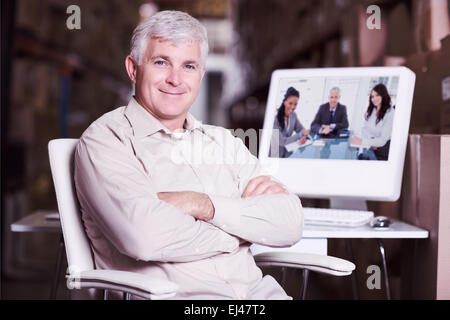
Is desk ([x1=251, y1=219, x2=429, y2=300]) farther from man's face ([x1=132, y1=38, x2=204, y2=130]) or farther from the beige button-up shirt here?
man's face ([x1=132, y1=38, x2=204, y2=130])

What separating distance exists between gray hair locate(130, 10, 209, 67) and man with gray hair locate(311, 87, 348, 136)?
710 mm

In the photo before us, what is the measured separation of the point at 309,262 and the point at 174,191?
43 cm

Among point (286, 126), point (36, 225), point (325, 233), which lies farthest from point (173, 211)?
point (286, 126)

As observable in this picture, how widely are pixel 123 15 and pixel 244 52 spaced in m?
3.01

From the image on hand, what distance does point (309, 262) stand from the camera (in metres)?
1.68

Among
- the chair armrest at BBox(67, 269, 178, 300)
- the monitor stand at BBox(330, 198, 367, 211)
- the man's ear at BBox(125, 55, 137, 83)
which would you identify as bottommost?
the chair armrest at BBox(67, 269, 178, 300)

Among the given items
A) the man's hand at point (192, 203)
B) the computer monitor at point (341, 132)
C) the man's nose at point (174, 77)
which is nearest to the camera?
the man's hand at point (192, 203)

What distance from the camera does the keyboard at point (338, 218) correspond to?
6.59 ft

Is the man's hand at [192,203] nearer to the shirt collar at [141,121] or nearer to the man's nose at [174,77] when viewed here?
the shirt collar at [141,121]

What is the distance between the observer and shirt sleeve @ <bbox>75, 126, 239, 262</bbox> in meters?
1.45

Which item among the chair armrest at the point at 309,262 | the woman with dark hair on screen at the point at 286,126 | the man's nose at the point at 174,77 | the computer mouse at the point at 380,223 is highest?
the man's nose at the point at 174,77

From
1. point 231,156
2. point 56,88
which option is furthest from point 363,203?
point 56,88

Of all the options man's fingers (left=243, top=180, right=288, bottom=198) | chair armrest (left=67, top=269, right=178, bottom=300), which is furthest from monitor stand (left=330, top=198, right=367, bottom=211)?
chair armrest (left=67, top=269, right=178, bottom=300)

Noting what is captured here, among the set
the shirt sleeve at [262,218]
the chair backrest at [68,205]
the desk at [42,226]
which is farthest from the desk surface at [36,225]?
the shirt sleeve at [262,218]
